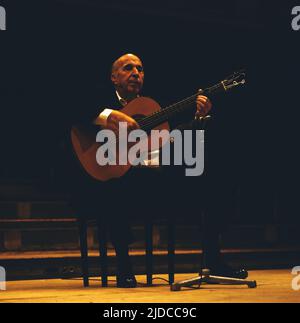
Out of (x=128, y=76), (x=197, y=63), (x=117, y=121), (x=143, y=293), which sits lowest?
(x=143, y=293)

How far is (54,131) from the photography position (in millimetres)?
6527

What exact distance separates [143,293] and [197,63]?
3.31 meters

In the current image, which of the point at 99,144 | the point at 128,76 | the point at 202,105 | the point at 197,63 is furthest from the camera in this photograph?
the point at 197,63

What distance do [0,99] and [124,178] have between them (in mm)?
3096

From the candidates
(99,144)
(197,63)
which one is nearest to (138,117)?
(99,144)

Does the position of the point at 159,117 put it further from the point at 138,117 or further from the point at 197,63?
the point at 197,63

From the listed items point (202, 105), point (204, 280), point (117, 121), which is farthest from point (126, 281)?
point (202, 105)

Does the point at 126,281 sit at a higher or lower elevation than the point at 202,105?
lower

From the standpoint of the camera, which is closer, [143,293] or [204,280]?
[143,293]

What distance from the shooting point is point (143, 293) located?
11.4 ft

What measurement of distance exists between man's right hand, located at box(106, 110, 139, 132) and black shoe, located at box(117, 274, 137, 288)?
785mm

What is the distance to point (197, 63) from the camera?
6371 mm

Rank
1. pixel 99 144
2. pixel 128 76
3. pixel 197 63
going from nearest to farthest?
pixel 99 144
pixel 128 76
pixel 197 63

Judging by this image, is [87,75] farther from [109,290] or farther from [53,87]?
[109,290]
